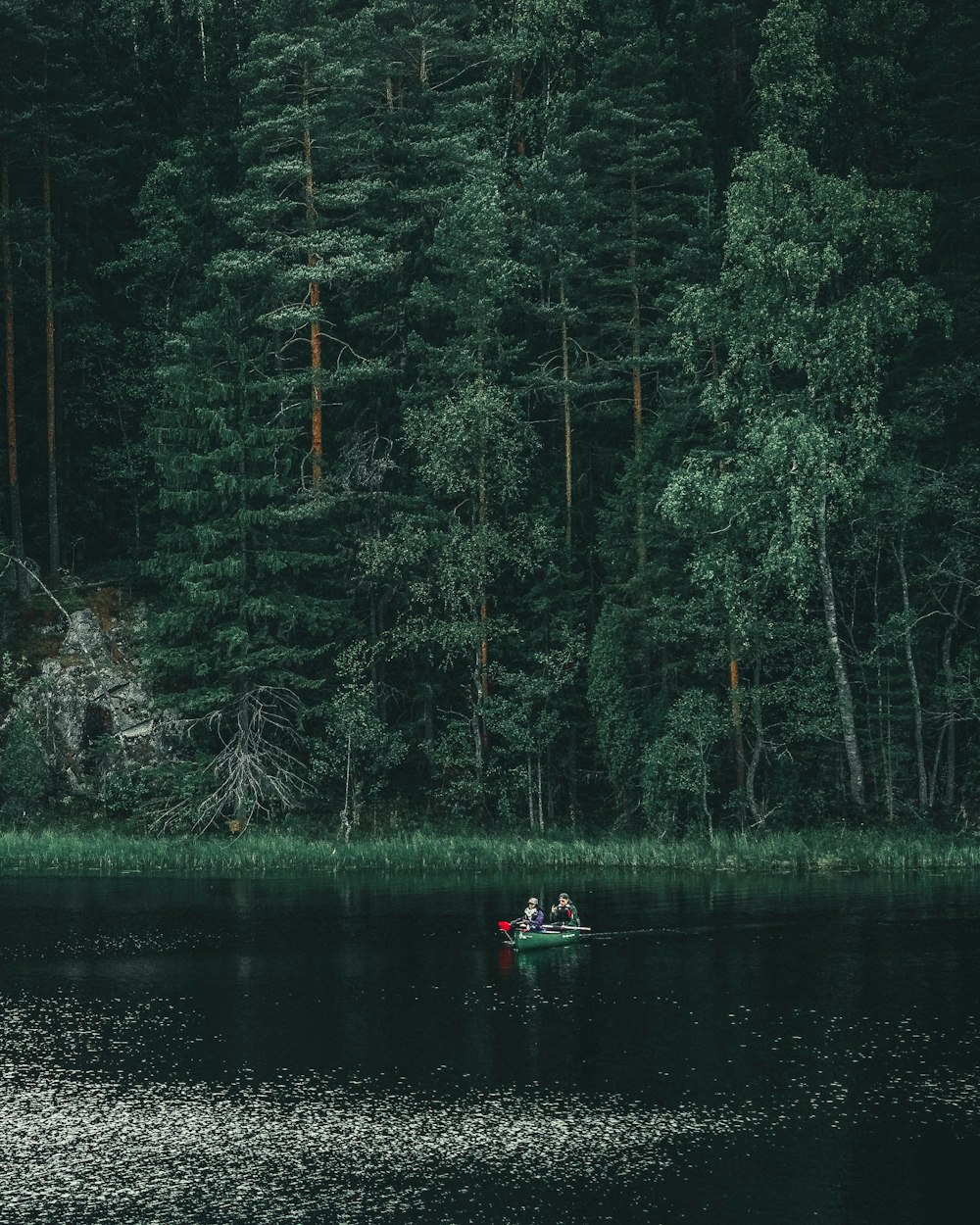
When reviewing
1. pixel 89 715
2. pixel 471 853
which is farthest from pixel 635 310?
pixel 89 715

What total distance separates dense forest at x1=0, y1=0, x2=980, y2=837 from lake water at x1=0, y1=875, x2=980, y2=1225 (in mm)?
11459

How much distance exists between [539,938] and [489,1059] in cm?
1068

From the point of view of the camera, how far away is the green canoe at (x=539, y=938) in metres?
44.1

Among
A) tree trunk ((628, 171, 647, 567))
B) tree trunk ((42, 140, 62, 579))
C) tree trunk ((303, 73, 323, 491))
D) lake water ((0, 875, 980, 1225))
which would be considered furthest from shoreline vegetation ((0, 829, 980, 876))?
tree trunk ((628, 171, 647, 567))

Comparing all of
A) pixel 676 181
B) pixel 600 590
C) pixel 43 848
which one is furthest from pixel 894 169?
pixel 43 848

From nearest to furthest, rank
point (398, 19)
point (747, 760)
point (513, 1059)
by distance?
1. point (513, 1059)
2. point (747, 760)
3. point (398, 19)

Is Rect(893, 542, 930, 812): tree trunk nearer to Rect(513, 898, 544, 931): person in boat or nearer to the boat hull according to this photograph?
the boat hull

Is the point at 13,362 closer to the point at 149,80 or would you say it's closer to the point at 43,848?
the point at 149,80

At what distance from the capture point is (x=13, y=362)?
7081 centimetres

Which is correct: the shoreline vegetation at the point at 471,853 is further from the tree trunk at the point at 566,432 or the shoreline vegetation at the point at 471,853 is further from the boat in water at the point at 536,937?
the tree trunk at the point at 566,432

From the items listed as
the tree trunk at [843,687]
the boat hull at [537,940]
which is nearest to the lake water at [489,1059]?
the boat hull at [537,940]

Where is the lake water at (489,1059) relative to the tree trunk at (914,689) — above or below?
below

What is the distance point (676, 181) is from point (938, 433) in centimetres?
1430

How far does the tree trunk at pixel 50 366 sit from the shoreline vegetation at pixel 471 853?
50.1 feet
